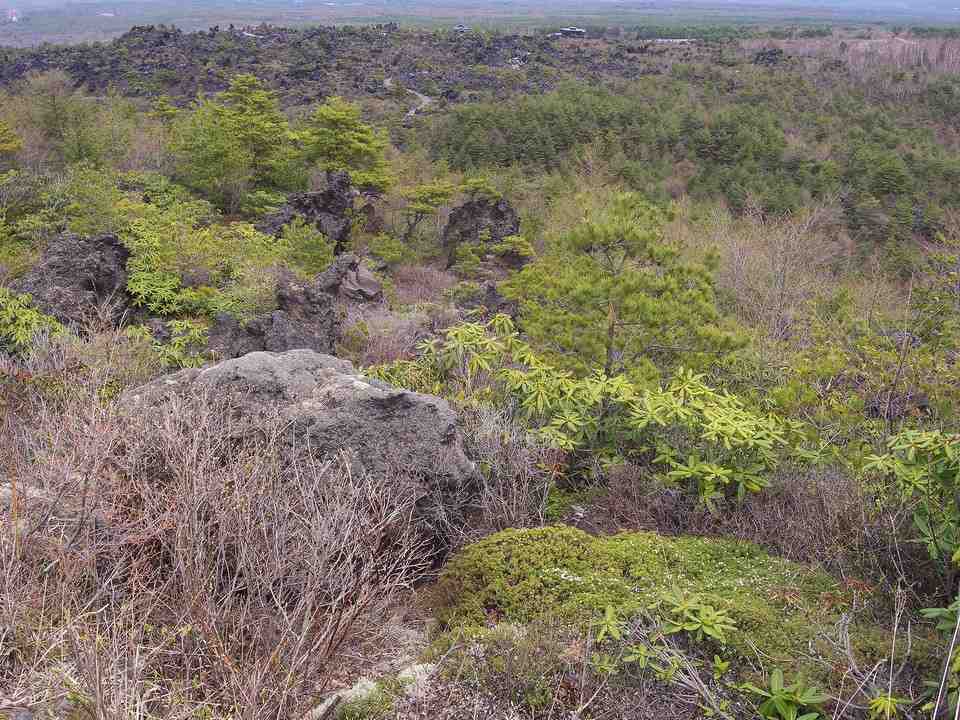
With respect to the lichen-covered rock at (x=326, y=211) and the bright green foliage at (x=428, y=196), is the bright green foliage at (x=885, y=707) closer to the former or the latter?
the lichen-covered rock at (x=326, y=211)

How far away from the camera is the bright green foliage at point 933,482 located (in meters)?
4.28

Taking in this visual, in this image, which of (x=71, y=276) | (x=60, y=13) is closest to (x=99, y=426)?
(x=71, y=276)

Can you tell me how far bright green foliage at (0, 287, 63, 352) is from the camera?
28.0 feet

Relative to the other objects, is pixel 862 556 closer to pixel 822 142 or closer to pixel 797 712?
pixel 797 712

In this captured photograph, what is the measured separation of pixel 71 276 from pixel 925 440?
35.5 feet

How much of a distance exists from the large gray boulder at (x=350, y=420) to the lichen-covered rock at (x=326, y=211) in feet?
40.6

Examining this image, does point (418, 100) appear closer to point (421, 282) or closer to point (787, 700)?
point (421, 282)

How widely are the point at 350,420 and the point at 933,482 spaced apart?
3.83 m

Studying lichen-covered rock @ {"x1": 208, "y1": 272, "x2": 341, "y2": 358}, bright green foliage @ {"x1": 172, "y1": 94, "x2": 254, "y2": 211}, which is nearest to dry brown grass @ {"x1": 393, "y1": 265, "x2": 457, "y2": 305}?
bright green foliage @ {"x1": 172, "y1": 94, "x2": 254, "y2": 211}

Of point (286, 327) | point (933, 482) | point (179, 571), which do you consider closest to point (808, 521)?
point (933, 482)

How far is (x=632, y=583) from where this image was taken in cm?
464

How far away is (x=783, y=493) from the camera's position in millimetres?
5750

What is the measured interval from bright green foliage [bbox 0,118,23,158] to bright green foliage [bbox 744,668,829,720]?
2378 cm

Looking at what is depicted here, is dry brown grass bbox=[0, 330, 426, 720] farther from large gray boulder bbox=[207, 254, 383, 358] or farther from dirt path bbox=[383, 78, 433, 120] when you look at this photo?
dirt path bbox=[383, 78, 433, 120]
